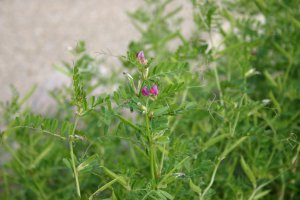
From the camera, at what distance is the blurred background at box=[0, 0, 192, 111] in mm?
3062

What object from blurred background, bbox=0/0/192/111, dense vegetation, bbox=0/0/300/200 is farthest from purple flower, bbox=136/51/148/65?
blurred background, bbox=0/0/192/111

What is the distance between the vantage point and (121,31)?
3314mm

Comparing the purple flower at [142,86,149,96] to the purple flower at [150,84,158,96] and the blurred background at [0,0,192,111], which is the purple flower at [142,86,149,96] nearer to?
the purple flower at [150,84,158,96]

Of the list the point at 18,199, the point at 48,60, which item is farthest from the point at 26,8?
the point at 18,199

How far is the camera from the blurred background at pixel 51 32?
10.0 feet

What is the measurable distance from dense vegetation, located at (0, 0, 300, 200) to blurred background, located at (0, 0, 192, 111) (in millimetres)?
1129

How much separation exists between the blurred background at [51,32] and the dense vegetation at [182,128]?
1129 millimetres

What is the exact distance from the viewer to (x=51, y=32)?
3.35 meters

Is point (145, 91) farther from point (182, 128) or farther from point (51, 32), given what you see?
point (51, 32)

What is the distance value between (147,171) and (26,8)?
2.54 m

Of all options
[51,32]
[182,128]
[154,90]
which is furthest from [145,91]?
[51,32]

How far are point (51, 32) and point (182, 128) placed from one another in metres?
2.16

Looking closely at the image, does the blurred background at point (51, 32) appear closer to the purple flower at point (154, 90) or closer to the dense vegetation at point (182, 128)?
the dense vegetation at point (182, 128)

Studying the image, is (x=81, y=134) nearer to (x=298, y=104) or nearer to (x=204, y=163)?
(x=204, y=163)
